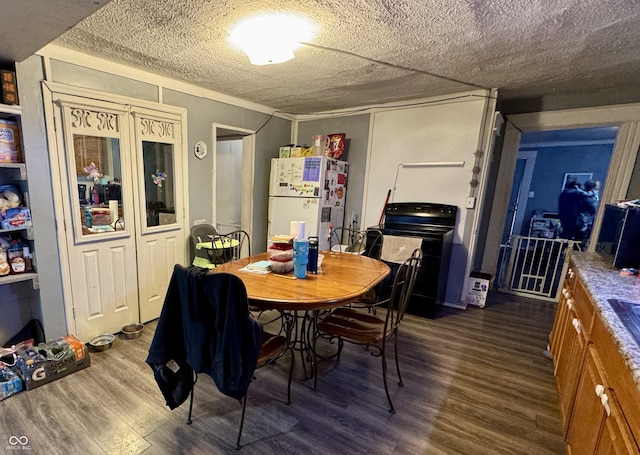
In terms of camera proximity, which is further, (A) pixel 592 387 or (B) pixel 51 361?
(B) pixel 51 361

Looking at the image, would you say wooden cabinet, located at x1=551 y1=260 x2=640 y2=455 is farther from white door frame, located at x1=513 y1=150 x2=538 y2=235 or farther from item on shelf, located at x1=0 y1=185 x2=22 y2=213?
white door frame, located at x1=513 y1=150 x2=538 y2=235

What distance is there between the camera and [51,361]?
191 centimetres

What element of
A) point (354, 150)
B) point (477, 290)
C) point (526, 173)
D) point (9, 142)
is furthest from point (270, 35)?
point (526, 173)

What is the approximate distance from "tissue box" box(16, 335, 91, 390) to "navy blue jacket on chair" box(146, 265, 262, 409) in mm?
1074

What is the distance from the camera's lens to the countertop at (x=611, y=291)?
93 cm

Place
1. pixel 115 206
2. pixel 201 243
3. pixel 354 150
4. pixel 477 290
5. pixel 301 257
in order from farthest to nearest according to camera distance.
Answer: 1. pixel 354 150
2. pixel 477 290
3. pixel 201 243
4. pixel 115 206
5. pixel 301 257

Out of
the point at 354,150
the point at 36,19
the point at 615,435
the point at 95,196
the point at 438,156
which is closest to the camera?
the point at 615,435

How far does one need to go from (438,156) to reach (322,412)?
2.77 m

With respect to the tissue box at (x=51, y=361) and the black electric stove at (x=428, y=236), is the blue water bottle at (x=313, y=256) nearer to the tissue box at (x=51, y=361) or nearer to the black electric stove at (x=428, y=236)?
the black electric stove at (x=428, y=236)

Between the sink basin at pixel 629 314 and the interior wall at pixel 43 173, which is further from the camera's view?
the interior wall at pixel 43 173

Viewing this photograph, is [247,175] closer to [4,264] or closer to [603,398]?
[4,264]

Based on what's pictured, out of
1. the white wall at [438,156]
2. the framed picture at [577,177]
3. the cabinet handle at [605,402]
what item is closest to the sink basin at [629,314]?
the cabinet handle at [605,402]

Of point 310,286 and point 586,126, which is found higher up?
point 586,126

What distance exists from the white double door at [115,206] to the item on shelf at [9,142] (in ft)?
0.62
